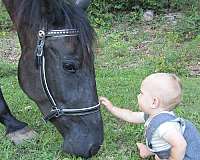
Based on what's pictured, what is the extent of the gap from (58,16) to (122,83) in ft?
9.52

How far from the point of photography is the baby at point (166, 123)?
9.98 ft

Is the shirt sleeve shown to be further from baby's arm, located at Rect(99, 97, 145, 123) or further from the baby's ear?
baby's arm, located at Rect(99, 97, 145, 123)

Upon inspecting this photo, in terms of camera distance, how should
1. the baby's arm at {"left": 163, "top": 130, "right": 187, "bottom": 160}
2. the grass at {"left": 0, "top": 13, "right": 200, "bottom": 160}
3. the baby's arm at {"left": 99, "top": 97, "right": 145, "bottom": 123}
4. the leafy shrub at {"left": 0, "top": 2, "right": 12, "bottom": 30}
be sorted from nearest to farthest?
the baby's arm at {"left": 163, "top": 130, "right": 187, "bottom": 160}, the baby's arm at {"left": 99, "top": 97, "right": 145, "bottom": 123}, the grass at {"left": 0, "top": 13, "right": 200, "bottom": 160}, the leafy shrub at {"left": 0, "top": 2, "right": 12, "bottom": 30}

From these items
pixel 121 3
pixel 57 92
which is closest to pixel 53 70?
pixel 57 92

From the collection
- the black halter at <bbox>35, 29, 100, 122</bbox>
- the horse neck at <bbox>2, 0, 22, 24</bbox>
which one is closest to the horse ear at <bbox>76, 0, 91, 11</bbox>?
the black halter at <bbox>35, 29, 100, 122</bbox>

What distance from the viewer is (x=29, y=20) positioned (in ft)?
10.9

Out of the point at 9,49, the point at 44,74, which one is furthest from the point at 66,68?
the point at 9,49

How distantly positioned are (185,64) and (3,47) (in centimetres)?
306

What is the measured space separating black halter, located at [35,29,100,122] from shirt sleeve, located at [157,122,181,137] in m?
0.41

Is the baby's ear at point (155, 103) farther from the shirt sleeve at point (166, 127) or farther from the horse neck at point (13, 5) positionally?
the horse neck at point (13, 5)

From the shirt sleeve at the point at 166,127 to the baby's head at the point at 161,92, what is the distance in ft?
0.31

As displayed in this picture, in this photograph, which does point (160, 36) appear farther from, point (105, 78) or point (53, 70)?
point (53, 70)

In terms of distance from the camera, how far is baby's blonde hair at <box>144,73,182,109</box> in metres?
3.04

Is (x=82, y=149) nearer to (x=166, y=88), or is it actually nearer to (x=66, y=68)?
(x=66, y=68)
